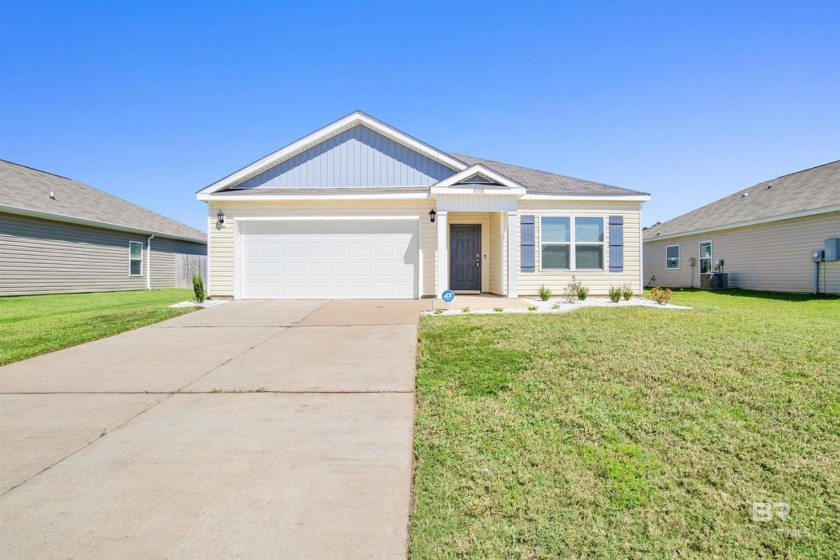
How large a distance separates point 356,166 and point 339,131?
1.19 m

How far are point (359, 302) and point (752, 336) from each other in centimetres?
816

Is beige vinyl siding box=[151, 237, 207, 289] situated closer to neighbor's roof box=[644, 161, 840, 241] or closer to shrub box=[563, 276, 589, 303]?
shrub box=[563, 276, 589, 303]

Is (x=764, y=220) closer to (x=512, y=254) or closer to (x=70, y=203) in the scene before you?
(x=512, y=254)

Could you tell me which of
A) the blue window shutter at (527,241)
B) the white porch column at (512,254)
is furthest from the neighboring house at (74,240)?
the blue window shutter at (527,241)

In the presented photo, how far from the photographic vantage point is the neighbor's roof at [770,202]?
45.4 feet

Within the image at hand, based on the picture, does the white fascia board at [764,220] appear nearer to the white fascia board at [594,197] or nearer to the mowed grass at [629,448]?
the white fascia board at [594,197]

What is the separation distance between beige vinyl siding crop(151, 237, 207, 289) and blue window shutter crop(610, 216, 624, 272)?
63.5ft

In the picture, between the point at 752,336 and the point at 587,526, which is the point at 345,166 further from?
the point at 587,526

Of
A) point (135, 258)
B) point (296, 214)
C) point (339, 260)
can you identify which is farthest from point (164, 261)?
point (339, 260)

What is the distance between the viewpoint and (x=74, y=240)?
595 inches

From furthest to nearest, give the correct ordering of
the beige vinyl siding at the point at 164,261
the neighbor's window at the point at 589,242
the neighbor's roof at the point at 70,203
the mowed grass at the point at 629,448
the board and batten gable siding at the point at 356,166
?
the beige vinyl siding at the point at 164,261, the neighbor's roof at the point at 70,203, the board and batten gable siding at the point at 356,166, the neighbor's window at the point at 589,242, the mowed grass at the point at 629,448

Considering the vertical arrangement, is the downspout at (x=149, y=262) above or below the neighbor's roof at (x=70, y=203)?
below

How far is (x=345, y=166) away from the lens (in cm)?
1222

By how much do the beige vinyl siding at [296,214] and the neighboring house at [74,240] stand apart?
7.14 metres
